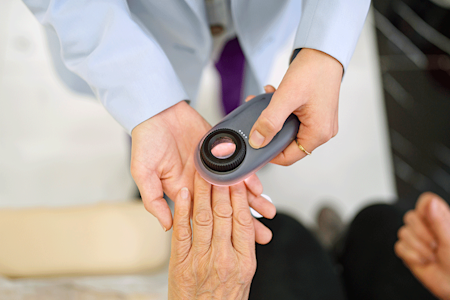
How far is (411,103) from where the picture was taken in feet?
5.69

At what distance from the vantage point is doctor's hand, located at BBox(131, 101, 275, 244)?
643mm

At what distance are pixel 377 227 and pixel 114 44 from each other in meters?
1.05

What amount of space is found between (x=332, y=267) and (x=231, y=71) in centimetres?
88

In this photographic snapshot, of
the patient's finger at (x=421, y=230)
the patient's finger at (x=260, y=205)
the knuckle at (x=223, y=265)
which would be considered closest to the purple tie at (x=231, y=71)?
the patient's finger at (x=260, y=205)

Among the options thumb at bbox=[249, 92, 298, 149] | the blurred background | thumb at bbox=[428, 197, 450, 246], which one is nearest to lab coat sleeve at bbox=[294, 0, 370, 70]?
thumb at bbox=[249, 92, 298, 149]

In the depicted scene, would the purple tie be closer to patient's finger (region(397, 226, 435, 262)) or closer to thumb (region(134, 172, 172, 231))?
thumb (region(134, 172, 172, 231))

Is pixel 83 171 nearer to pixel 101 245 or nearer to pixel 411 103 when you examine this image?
pixel 101 245

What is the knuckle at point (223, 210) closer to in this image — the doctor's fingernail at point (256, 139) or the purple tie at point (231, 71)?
the doctor's fingernail at point (256, 139)

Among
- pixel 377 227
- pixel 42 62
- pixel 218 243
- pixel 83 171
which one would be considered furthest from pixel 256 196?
pixel 42 62

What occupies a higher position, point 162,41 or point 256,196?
point 162,41

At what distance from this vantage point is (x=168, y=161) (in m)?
0.68

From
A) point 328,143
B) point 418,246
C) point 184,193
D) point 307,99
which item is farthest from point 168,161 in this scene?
point 328,143

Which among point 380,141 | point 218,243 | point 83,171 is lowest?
point 83,171

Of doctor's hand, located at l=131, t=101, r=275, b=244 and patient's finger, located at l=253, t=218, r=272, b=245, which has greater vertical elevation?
doctor's hand, located at l=131, t=101, r=275, b=244
